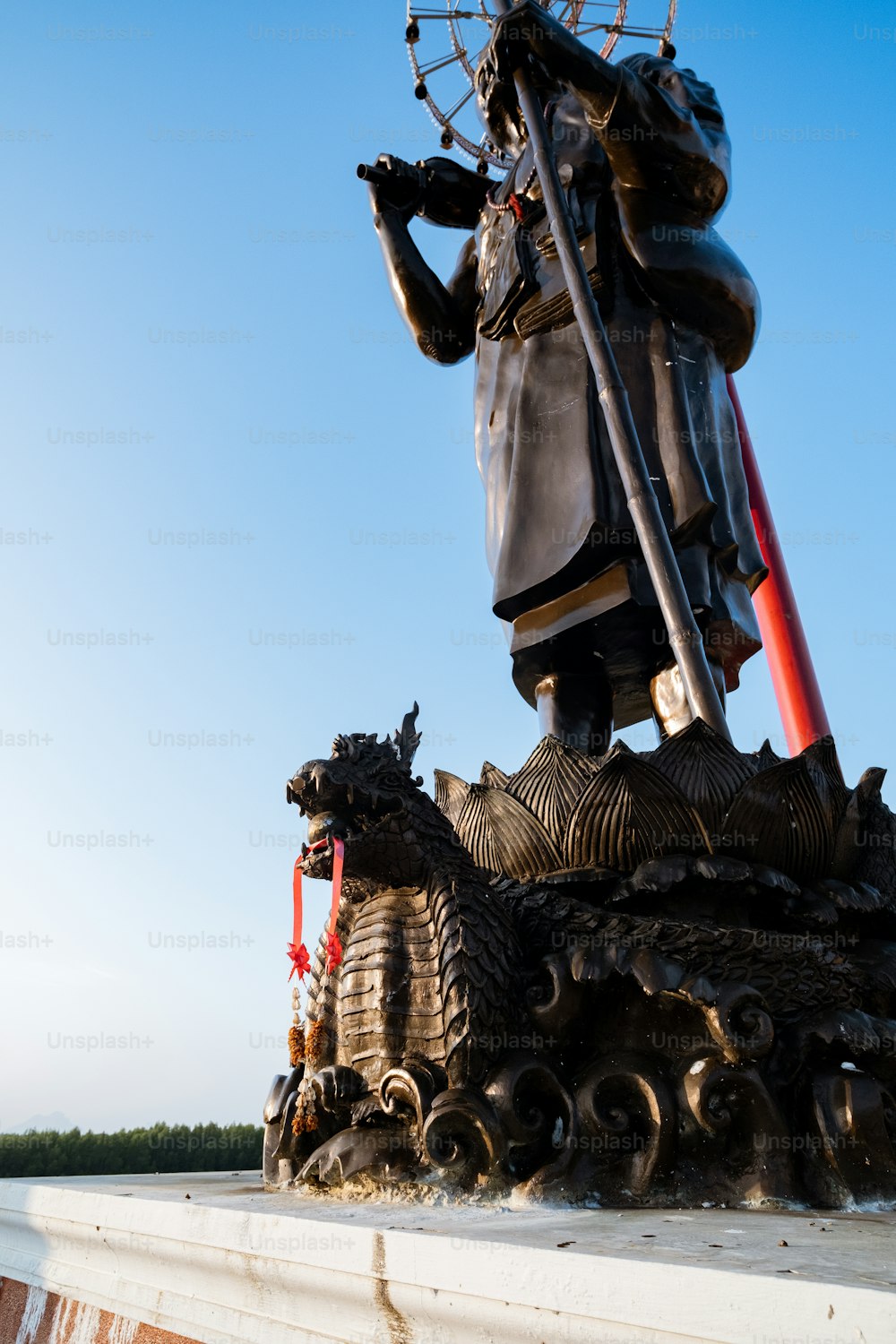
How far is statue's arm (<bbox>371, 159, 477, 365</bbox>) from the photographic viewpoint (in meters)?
4.18

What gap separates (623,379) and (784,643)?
3.94 meters

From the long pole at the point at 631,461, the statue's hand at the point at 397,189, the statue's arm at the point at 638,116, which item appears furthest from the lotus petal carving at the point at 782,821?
the statue's hand at the point at 397,189

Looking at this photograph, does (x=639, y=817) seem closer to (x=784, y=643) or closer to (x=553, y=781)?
(x=553, y=781)

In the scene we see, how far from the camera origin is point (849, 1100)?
201 centimetres

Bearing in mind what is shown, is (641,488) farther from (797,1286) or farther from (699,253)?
(797,1286)

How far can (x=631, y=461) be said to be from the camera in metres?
3.15

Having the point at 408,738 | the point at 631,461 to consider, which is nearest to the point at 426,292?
the point at 631,461

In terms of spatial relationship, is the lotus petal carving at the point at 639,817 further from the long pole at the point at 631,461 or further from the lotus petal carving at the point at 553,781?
the long pole at the point at 631,461

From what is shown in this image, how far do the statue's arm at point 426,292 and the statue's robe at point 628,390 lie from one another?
345 millimetres

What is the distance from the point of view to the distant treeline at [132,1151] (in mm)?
3783

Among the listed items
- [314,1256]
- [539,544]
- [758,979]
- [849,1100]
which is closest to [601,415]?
[539,544]

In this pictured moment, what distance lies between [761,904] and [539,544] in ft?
5.05

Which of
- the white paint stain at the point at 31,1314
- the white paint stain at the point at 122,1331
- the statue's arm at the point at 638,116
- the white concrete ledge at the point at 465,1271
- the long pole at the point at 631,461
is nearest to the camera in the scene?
the white concrete ledge at the point at 465,1271

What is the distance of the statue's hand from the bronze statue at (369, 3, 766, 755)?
0.01 m
